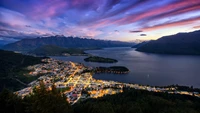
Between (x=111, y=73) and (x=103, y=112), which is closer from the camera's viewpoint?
(x=103, y=112)

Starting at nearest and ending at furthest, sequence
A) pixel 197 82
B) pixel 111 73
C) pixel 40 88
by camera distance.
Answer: pixel 40 88 < pixel 197 82 < pixel 111 73

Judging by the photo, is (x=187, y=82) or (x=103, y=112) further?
(x=187, y=82)

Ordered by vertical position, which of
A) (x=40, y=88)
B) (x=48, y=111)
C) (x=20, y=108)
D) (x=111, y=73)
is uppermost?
(x=40, y=88)

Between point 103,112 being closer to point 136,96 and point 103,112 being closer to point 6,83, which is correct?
point 136,96

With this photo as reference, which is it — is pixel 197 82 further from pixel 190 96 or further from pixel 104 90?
pixel 104 90

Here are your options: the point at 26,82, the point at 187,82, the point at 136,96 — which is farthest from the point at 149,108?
the point at 26,82

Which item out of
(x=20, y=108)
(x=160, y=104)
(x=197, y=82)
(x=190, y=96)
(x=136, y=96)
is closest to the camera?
(x=20, y=108)

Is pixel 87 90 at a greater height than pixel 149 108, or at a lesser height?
lesser

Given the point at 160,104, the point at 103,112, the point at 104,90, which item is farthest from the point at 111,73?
the point at 103,112

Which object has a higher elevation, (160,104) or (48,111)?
(48,111)
